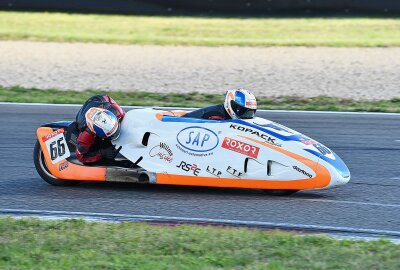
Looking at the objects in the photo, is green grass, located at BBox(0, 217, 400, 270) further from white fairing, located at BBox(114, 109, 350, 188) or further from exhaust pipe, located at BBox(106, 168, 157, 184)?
exhaust pipe, located at BBox(106, 168, 157, 184)

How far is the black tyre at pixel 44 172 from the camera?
28.9 ft

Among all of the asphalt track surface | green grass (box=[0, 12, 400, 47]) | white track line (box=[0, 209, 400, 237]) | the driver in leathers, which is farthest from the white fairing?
green grass (box=[0, 12, 400, 47])

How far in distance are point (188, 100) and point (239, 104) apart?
5975mm

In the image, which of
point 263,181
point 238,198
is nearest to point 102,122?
point 238,198

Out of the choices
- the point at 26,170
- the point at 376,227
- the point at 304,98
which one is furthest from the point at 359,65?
the point at 376,227

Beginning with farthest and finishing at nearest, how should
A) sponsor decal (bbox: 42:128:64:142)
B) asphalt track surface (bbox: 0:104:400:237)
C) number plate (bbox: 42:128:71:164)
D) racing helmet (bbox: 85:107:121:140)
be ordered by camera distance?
1. sponsor decal (bbox: 42:128:64:142)
2. number plate (bbox: 42:128:71:164)
3. racing helmet (bbox: 85:107:121:140)
4. asphalt track surface (bbox: 0:104:400:237)

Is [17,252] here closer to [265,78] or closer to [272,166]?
[272,166]

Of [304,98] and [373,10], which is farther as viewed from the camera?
[373,10]

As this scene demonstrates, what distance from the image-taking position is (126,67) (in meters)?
17.7

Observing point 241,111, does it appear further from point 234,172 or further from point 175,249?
point 175,249

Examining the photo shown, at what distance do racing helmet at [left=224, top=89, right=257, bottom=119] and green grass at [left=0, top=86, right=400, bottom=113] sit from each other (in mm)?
5164

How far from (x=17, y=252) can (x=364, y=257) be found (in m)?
2.29

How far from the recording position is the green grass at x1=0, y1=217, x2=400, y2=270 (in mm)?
5891

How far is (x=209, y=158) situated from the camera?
830cm
